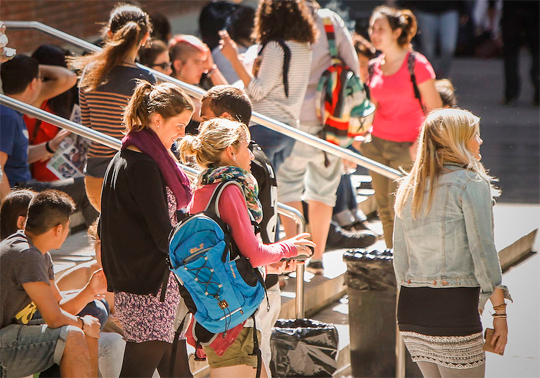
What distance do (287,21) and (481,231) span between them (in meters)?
2.93

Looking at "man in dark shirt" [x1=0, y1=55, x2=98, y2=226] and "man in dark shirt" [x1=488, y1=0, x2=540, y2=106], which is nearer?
"man in dark shirt" [x1=0, y1=55, x2=98, y2=226]

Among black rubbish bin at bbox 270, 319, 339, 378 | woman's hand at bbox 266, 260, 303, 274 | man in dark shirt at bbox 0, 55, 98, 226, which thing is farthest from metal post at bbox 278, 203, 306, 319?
man in dark shirt at bbox 0, 55, 98, 226

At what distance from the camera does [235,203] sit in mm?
3449

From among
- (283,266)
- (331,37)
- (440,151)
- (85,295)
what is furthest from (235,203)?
(331,37)

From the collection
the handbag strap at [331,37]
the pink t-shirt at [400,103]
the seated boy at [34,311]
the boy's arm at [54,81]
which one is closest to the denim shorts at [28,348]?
the seated boy at [34,311]

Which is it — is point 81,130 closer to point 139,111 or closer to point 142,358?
point 139,111

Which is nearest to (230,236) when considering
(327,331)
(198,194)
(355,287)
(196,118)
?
(198,194)

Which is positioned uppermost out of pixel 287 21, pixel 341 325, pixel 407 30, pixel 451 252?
pixel 287 21

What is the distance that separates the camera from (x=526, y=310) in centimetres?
643

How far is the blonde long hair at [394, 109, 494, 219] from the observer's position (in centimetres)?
350

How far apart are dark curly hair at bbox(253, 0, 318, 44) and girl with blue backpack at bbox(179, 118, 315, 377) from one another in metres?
2.44

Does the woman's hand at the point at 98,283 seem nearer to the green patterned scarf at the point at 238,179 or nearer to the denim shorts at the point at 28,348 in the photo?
the denim shorts at the point at 28,348

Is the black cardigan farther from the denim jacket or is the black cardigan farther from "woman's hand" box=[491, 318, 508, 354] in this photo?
"woman's hand" box=[491, 318, 508, 354]

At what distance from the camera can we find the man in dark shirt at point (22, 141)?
5391 mm
